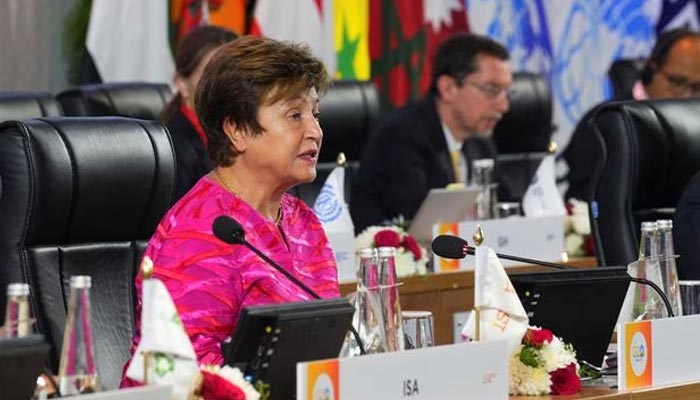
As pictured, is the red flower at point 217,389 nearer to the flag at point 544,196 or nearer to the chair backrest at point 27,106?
the chair backrest at point 27,106

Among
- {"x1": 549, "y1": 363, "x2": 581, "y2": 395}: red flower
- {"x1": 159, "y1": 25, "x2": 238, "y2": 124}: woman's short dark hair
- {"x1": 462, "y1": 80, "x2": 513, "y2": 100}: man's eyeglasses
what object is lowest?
{"x1": 549, "y1": 363, "x2": 581, "y2": 395}: red flower

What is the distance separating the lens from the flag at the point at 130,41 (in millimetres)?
5855

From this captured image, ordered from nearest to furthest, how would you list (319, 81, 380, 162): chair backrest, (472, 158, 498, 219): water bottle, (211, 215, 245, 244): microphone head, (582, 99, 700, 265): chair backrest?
(211, 215, 245, 244): microphone head
(582, 99, 700, 265): chair backrest
(472, 158, 498, 219): water bottle
(319, 81, 380, 162): chair backrest

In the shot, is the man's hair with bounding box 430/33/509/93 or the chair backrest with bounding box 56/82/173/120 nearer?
the chair backrest with bounding box 56/82/173/120

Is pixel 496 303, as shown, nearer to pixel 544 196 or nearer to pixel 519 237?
pixel 519 237

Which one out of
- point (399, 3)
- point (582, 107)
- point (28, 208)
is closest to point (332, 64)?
point (399, 3)

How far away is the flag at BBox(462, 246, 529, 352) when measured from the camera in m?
2.54

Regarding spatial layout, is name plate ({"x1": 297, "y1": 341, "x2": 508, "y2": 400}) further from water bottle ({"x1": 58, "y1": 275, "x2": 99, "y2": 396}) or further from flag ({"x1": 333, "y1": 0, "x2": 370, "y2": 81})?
flag ({"x1": 333, "y1": 0, "x2": 370, "y2": 81})

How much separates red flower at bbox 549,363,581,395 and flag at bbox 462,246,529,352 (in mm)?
89

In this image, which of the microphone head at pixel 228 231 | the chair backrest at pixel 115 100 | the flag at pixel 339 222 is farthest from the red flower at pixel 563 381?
the chair backrest at pixel 115 100

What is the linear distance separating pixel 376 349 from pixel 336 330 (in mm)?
133

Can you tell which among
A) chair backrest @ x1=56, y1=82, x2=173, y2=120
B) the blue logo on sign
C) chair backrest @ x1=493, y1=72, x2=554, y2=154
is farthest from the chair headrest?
chair backrest @ x1=493, y1=72, x2=554, y2=154

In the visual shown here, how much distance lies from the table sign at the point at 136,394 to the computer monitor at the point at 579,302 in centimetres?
81

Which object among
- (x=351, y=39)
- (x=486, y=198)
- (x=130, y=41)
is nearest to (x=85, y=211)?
(x=486, y=198)
